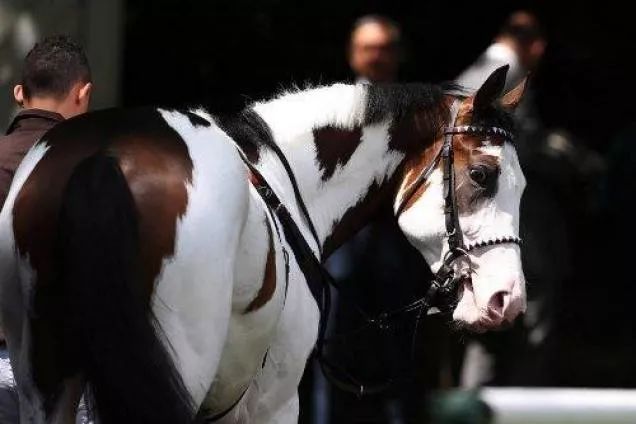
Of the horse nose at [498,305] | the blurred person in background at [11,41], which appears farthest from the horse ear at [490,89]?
the blurred person in background at [11,41]

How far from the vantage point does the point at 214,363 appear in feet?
13.3

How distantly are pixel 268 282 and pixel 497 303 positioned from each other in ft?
2.74

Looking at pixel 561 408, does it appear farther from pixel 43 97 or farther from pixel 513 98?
pixel 43 97

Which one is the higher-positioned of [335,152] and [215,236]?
[335,152]

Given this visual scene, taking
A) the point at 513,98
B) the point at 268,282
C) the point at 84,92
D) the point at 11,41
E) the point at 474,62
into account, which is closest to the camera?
the point at 268,282

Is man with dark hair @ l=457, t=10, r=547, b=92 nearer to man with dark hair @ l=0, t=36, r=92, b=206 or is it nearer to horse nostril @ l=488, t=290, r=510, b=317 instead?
horse nostril @ l=488, t=290, r=510, b=317

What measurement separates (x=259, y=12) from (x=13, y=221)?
514 centimetres

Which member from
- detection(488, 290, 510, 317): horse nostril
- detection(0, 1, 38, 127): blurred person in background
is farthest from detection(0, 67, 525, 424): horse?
detection(0, 1, 38, 127): blurred person in background

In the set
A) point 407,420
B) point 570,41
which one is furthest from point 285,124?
point 570,41

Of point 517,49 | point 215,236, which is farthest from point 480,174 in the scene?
point 517,49

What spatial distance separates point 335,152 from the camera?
4855 millimetres

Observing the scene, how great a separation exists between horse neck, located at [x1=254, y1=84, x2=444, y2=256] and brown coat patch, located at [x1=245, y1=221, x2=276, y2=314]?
0.47 metres

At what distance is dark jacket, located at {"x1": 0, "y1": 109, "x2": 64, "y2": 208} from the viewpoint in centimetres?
446

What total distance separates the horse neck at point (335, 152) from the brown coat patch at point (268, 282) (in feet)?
1.53
